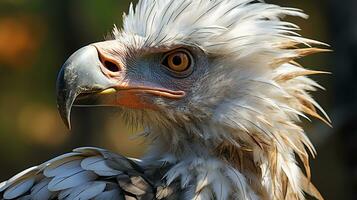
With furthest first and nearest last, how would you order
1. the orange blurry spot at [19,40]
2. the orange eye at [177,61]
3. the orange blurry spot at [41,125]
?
the orange blurry spot at [41,125]
the orange blurry spot at [19,40]
the orange eye at [177,61]

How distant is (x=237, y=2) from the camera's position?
402cm

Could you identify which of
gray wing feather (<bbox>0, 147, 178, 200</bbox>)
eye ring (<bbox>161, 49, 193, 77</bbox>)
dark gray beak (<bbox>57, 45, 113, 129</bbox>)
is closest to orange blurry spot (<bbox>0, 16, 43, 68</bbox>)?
eye ring (<bbox>161, 49, 193, 77</bbox>)

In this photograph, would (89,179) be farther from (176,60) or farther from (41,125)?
(41,125)

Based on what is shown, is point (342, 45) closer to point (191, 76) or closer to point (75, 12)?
point (191, 76)

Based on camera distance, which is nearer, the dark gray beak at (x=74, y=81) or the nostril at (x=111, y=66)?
the dark gray beak at (x=74, y=81)

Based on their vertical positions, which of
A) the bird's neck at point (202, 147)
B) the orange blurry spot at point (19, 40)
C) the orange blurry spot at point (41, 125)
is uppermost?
the orange blurry spot at point (19, 40)

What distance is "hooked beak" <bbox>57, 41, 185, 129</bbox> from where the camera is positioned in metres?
3.64

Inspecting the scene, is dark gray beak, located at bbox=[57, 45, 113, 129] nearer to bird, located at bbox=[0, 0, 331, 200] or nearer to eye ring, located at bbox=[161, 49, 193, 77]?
bird, located at bbox=[0, 0, 331, 200]

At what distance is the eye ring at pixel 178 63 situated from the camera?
3.98 meters

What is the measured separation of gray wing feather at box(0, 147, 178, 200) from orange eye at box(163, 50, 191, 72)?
0.44 m

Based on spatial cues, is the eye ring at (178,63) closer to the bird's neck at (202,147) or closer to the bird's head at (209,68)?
the bird's head at (209,68)

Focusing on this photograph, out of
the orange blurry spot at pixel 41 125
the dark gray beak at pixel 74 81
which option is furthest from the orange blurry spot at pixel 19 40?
the dark gray beak at pixel 74 81

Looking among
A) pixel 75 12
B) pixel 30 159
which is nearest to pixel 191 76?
pixel 75 12

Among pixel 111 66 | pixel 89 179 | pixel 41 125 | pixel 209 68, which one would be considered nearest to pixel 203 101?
pixel 209 68
